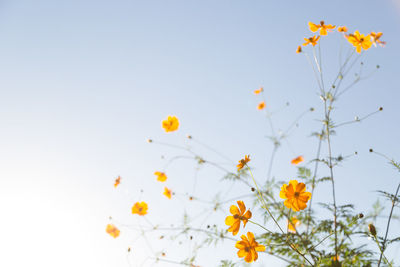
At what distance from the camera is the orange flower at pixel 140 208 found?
3.04 meters

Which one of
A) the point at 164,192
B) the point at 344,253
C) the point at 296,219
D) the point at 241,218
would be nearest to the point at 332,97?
the point at 296,219

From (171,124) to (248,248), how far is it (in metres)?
1.76

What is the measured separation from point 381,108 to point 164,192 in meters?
2.58

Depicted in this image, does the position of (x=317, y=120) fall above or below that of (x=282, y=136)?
below

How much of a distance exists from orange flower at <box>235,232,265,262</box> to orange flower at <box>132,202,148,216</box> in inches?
70.0

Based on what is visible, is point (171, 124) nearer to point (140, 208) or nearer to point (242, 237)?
point (140, 208)

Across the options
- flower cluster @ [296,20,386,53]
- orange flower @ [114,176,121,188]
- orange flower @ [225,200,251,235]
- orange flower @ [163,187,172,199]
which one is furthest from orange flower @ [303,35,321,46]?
orange flower @ [114,176,121,188]

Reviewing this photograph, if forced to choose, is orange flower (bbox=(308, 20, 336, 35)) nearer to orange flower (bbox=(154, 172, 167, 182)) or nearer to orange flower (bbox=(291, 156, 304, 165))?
orange flower (bbox=(291, 156, 304, 165))

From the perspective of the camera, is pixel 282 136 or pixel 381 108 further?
pixel 282 136

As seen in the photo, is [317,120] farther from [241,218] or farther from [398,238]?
[241,218]

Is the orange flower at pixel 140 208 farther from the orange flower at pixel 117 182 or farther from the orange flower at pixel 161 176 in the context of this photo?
the orange flower at pixel 117 182

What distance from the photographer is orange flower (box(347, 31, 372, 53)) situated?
2334 mm

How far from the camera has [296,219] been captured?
2443 mm

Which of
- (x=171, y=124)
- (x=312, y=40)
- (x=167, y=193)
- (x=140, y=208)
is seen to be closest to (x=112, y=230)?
(x=140, y=208)
